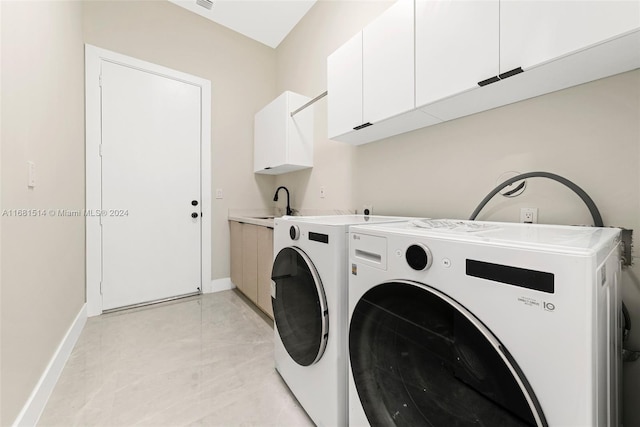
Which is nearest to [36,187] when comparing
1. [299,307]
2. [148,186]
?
[148,186]

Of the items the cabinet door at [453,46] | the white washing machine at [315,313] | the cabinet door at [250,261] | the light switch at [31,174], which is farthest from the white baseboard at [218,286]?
the cabinet door at [453,46]

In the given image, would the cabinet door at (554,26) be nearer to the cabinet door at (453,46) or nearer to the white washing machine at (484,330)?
the cabinet door at (453,46)

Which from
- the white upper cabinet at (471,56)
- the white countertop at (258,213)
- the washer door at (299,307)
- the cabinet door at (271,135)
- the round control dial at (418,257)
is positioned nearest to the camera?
the round control dial at (418,257)

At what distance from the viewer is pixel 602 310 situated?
54 centimetres

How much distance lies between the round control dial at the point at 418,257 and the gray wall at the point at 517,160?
0.82m

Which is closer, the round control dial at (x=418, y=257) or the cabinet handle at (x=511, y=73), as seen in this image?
the round control dial at (x=418, y=257)

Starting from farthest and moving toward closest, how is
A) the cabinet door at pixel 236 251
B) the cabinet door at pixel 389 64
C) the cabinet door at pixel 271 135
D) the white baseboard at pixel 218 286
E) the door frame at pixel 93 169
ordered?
1. the white baseboard at pixel 218 286
2. the cabinet door at pixel 236 251
3. the cabinet door at pixel 271 135
4. the door frame at pixel 93 169
5. the cabinet door at pixel 389 64

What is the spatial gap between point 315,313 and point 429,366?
19.8 inches

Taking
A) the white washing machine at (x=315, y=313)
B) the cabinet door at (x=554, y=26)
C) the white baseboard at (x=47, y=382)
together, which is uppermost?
the cabinet door at (x=554, y=26)

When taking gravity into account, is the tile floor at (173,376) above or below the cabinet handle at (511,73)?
below

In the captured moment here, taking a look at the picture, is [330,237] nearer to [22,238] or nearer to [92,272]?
[22,238]

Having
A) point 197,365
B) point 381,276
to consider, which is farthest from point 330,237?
point 197,365

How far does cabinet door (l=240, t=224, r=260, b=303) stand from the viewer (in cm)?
230

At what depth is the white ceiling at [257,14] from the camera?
2500 mm
